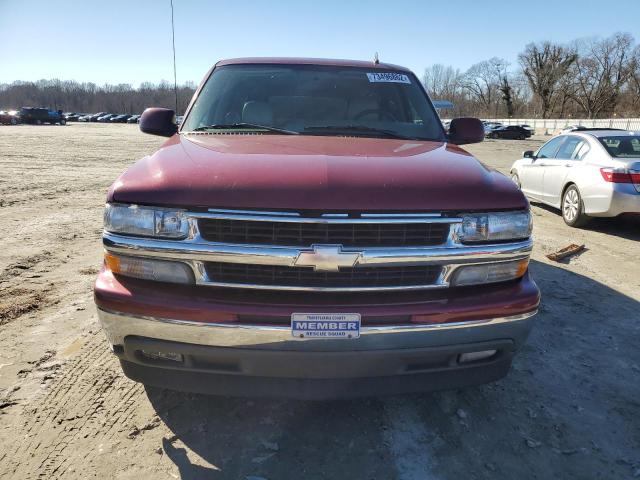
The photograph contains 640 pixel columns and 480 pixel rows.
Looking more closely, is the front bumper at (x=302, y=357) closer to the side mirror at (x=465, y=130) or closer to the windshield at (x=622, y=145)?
the side mirror at (x=465, y=130)

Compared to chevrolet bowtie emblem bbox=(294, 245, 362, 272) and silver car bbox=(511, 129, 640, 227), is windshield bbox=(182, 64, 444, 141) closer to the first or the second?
chevrolet bowtie emblem bbox=(294, 245, 362, 272)

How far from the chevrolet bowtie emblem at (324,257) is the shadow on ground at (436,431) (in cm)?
96

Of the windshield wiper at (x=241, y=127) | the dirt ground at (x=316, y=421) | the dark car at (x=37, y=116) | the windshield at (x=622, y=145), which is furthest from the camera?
the dark car at (x=37, y=116)

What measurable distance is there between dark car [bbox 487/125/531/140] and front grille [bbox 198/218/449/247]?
53923 millimetres

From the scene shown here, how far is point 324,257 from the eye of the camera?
6.84ft

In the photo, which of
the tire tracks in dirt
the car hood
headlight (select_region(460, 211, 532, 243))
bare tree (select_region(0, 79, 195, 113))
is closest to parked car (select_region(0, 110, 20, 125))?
the tire tracks in dirt

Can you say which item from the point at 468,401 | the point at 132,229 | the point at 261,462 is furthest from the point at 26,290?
the point at 468,401

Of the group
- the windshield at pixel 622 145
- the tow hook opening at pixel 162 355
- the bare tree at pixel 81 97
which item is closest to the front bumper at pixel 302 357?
the tow hook opening at pixel 162 355

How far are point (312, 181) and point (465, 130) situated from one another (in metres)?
2.10

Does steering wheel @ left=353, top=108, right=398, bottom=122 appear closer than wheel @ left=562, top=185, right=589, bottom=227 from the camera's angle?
Yes

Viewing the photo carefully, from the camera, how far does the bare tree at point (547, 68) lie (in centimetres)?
8500

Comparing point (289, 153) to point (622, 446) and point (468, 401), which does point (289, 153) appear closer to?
point (468, 401)

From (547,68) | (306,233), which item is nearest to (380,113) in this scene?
(306,233)

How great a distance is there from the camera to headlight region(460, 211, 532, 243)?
2256mm
